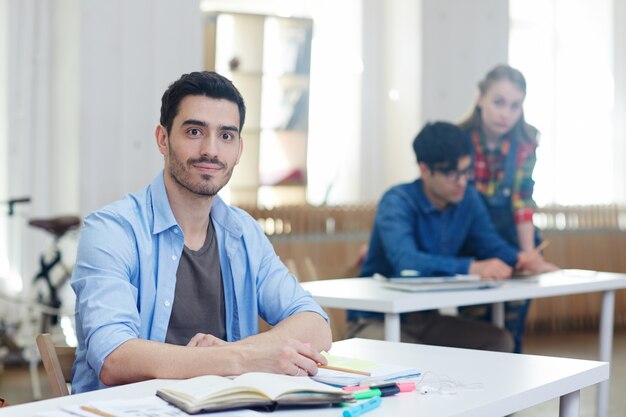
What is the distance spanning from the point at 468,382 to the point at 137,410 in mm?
679

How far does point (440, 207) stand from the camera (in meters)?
4.07

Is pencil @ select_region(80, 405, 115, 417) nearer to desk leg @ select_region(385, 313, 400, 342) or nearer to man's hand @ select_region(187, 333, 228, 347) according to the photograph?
man's hand @ select_region(187, 333, 228, 347)

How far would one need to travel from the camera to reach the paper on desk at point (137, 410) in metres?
1.58

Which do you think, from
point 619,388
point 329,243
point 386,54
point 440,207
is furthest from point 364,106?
point 440,207

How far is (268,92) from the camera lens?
23.6 ft

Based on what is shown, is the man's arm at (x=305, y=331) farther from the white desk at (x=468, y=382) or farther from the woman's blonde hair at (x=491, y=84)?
the woman's blonde hair at (x=491, y=84)

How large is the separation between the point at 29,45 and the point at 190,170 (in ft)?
13.0

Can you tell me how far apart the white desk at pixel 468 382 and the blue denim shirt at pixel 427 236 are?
136 centimetres

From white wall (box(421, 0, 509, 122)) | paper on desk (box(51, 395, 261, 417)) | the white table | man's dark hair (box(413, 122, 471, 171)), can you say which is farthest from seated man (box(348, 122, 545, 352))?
white wall (box(421, 0, 509, 122))

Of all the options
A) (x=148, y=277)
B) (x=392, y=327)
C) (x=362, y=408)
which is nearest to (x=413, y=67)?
(x=392, y=327)

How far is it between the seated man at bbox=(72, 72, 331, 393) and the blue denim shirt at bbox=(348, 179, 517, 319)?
4.27ft

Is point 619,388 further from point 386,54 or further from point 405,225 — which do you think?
point 386,54

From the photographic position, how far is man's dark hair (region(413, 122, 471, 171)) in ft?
12.8

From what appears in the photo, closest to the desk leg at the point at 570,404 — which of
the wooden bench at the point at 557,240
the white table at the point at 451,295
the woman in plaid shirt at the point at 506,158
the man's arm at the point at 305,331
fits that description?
the man's arm at the point at 305,331
